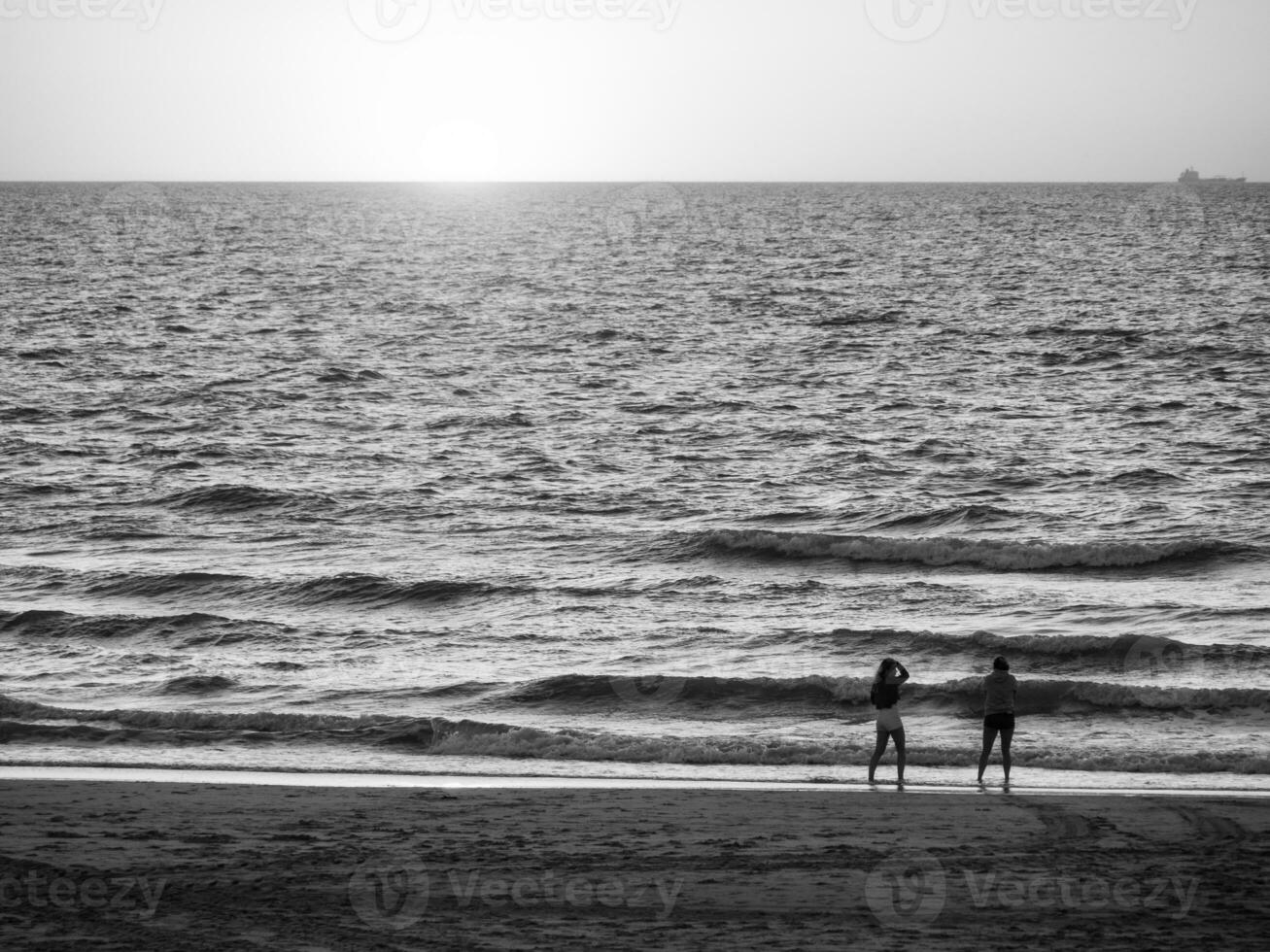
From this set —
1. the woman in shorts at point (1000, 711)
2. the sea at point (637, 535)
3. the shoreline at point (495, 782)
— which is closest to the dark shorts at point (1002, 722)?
the woman in shorts at point (1000, 711)

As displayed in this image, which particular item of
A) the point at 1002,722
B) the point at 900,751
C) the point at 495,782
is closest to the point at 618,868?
the point at 495,782

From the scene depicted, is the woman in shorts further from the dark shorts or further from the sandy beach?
the sandy beach

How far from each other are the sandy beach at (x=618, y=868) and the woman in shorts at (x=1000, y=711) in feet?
3.46

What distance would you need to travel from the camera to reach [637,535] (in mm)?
27031

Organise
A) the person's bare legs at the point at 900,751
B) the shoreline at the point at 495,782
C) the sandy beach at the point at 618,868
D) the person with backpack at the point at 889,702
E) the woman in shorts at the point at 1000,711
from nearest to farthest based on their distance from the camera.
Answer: the sandy beach at the point at 618,868 < the shoreline at the point at 495,782 < the person's bare legs at the point at 900,751 < the person with backpack at the point at 889,702 < the woman in shorts at the point at 1000,711

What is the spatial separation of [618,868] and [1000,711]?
224 inches

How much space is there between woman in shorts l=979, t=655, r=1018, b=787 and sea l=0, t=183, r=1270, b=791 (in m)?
0.71

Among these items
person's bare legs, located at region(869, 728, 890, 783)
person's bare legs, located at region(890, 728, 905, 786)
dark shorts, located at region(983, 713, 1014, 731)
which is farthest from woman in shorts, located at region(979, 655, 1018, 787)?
person's bare legs, located at region(869, 728, 890, 783)

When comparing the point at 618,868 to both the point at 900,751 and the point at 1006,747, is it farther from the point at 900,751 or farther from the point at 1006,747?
the point at 1006,747

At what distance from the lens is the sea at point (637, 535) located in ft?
55.3

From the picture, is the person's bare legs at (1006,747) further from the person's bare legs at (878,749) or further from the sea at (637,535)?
the person's bare legs at (878,749)

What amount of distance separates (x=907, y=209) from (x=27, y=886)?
519ft

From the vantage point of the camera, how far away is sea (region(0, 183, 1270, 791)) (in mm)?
16844

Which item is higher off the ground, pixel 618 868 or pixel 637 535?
pixel 618 868
